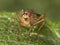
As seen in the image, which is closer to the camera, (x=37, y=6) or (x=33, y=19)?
(x=33, y=19)

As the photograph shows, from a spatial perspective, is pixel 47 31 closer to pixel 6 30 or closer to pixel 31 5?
pixel 6 30

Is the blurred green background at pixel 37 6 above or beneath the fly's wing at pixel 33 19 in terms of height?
beneath

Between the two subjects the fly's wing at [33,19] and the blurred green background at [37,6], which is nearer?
the fly's wing at [33,19]

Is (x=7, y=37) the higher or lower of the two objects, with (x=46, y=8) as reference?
higher

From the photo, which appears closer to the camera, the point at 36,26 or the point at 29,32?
the point at 29,32

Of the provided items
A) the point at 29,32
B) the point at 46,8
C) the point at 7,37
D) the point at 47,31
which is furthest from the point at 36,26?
the point at 46,8

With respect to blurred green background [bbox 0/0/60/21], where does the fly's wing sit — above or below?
above

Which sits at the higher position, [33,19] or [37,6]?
[33,19]

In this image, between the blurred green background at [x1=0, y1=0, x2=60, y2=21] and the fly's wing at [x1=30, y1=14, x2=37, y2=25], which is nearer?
the fly's wing at [x1=30, y1=14, x2=37, y2=25]
